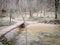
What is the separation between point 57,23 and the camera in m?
14.3

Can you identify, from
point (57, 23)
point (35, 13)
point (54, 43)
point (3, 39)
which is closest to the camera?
point (3, 39)

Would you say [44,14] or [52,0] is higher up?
[52,0]

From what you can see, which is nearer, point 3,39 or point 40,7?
point 3,39

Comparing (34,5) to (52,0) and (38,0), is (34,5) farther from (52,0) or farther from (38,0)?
(52,0)

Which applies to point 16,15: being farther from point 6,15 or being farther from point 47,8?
point 47,8

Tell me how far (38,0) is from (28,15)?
2.81 meters

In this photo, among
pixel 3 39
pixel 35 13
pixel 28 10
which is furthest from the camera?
pixel 35 13

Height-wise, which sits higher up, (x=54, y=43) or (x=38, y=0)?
(x=38, y=0)

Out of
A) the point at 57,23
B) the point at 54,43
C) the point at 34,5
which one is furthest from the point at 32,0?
the point at 54,43

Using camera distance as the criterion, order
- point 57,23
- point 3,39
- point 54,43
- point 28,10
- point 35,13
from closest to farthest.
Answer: point 3,39 < point 54,43 < point 57,23 < point 28,10 < point 35,13

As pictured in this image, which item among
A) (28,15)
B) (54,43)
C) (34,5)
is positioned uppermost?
(34,5)

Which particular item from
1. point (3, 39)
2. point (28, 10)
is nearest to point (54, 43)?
point (3, 39)

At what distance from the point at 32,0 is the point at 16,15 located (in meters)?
3.48

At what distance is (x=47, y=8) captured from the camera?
19.8 metres
